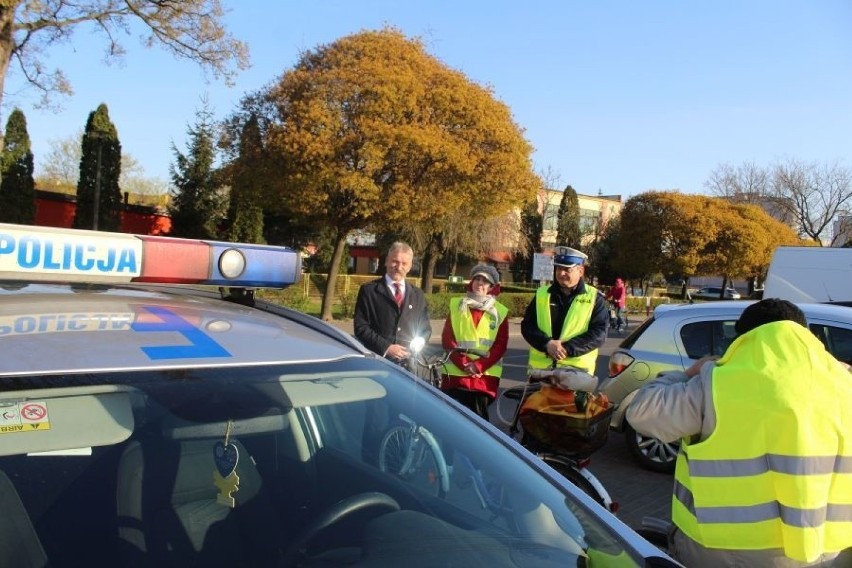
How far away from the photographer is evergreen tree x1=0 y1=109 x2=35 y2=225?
72.7 feet

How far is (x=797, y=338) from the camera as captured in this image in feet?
6.26

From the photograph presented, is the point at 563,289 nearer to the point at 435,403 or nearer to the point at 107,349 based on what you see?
the point at 435,403

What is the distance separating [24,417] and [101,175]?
25.2 meters

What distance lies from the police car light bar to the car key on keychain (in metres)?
0.57

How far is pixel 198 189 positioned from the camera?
2594 centimetres

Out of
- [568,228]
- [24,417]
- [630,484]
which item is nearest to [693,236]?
[568,228]

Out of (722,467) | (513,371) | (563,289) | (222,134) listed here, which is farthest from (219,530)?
(222,134)

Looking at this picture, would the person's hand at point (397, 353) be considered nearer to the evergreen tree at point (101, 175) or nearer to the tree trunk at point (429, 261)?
the evergreen tree at point (101, 175)

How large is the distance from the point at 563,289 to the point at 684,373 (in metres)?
2.66

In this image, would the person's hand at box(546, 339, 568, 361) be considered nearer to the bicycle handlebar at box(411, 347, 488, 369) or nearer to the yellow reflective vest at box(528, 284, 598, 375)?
the yellow reflective vest at box(528, 284, 598, 375)

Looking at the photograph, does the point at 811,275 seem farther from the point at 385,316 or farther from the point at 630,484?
the point at 385,316

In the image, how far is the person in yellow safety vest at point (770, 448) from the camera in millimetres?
1835

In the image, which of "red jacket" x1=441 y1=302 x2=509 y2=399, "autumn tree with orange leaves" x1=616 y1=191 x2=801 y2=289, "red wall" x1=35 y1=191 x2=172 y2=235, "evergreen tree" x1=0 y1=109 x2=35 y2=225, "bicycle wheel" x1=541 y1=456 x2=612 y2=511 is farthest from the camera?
"autumn tree with orange leaves" x1=616 y1=191 x2=801 y2=289

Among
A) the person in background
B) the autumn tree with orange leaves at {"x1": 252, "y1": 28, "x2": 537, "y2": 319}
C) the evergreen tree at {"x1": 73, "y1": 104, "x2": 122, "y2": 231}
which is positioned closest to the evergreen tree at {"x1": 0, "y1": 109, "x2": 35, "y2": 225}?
the evergreen tree at {"x1": 73, "y1": 104, "x2": 122, "y2": 231}
